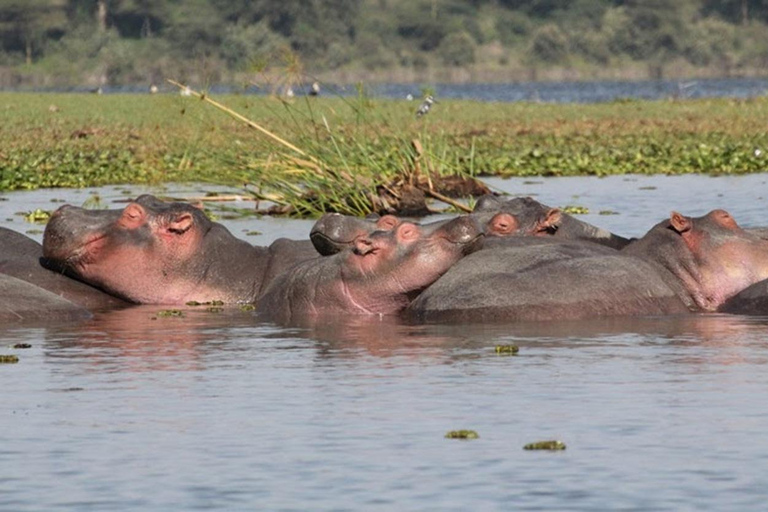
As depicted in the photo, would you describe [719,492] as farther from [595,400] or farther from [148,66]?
[148,66]

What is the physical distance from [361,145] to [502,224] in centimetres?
627

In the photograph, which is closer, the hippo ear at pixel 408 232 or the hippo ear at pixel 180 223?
the hippo ear at pixel 408 232

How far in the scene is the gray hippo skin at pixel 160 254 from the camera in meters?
11.4

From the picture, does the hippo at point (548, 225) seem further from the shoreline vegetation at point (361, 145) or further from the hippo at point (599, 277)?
the shoreline vegetation at point (361, 145)

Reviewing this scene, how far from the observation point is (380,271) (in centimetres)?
1067

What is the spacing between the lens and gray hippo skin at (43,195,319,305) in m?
11.4

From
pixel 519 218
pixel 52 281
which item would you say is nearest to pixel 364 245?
pixel 519 218

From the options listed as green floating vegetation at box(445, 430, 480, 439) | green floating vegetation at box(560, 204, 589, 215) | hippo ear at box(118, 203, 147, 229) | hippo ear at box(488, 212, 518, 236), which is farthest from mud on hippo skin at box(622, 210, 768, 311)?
green floating vegetation at box(560, 204, 589, 215)

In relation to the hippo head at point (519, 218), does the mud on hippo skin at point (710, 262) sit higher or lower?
lower

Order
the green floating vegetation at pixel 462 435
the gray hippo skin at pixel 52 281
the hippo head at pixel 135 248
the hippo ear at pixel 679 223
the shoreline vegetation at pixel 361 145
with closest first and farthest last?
the green floating vegetation at pixel 462 435 < the hippo ear at pixel 679 223 < the hippo head at pixel 135 248 < the gray hippo skin at pixel 52 281 < the shoreline vegetation at pixel 361 145

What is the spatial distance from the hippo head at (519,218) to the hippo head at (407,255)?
81 centimetres

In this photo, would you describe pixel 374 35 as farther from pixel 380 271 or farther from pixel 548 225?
pixel 380 271

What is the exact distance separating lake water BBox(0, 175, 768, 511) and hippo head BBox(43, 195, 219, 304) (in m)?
0.63

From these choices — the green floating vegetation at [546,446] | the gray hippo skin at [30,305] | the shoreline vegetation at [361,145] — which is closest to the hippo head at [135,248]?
the gray hippo skin at [30,305]
